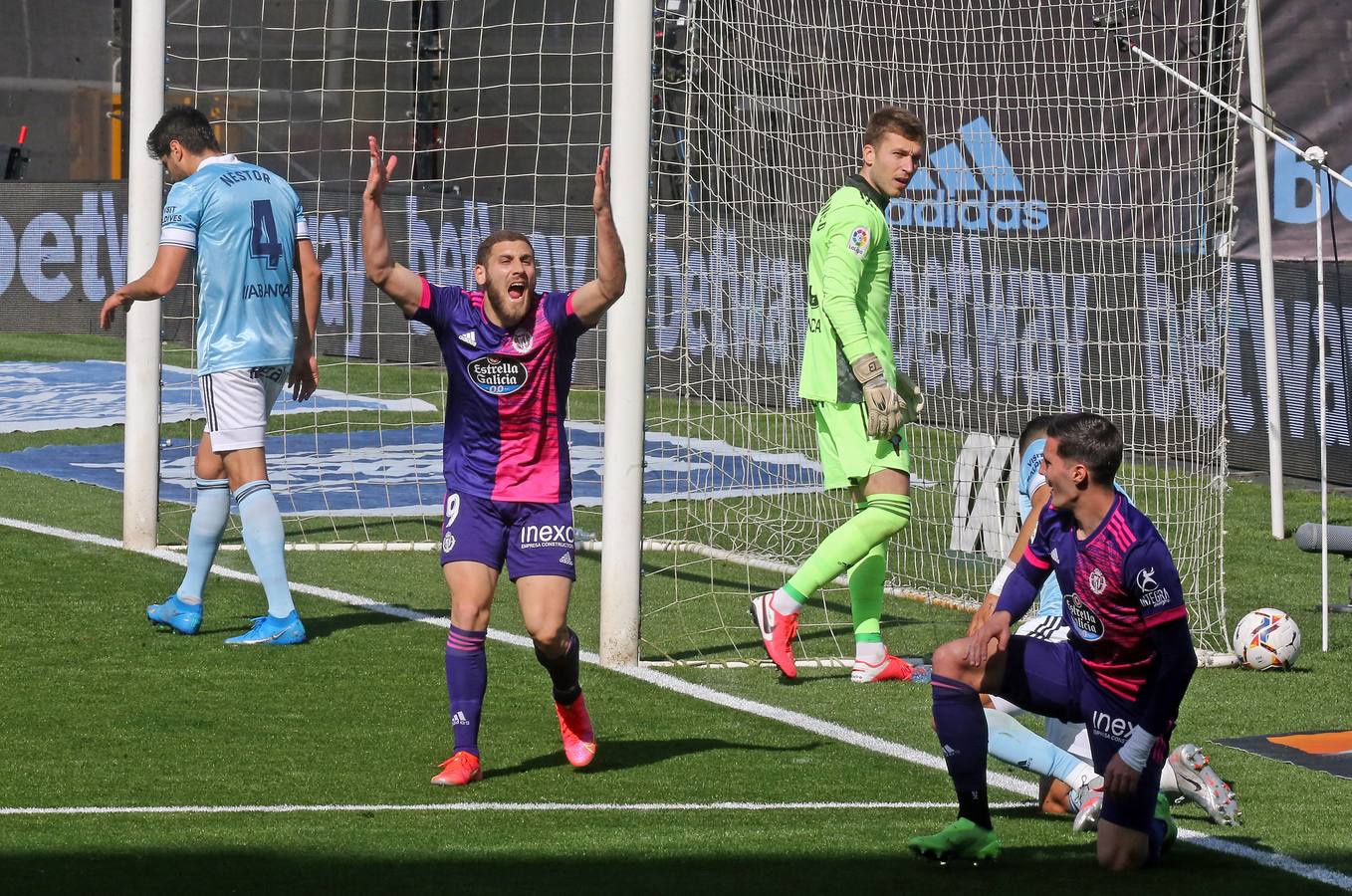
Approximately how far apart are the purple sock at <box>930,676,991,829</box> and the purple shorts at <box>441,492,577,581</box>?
147 cm

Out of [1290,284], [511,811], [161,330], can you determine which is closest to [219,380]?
[161,330]

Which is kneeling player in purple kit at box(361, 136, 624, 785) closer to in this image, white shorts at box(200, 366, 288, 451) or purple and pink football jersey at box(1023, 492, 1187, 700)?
purple and pink football jersey at box(1023, 492, 1187, 700)

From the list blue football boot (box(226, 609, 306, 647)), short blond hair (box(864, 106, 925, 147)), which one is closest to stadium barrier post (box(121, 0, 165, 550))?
blue football boot (box(226, 609, 306, 647))

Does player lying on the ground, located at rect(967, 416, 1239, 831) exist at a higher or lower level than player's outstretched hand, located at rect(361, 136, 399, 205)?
lower

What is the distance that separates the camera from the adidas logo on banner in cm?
1076

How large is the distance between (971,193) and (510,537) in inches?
248

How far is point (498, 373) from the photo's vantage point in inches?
236

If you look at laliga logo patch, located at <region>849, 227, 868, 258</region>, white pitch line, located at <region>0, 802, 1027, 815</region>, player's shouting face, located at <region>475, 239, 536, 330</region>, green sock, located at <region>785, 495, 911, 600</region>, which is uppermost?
laliga logo patch, located at <region>849, 227, 868, 258</region>

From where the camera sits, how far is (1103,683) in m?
5.11

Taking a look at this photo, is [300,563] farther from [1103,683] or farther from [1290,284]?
[1290,284]

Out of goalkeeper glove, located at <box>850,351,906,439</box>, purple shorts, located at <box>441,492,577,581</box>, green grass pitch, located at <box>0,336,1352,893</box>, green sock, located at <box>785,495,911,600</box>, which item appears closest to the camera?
green grass pitch, located at <box>0,336,1352,893</box>

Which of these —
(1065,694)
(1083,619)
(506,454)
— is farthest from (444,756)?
(1083,619)

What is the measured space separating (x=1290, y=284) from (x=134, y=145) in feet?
31.0

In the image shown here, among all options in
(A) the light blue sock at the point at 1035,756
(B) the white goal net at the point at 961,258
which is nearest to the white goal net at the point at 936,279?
(B) the white goal net at the point at 961,258
